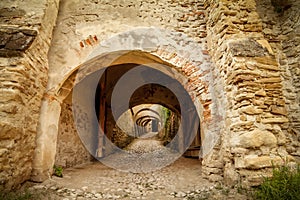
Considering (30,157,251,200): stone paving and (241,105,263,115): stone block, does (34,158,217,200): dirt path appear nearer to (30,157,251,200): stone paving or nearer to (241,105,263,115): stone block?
(30,157,251,200): stone paving

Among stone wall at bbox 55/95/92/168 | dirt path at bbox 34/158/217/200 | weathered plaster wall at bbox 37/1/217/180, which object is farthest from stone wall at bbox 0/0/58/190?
stone wall at bbox 55/95/92/168

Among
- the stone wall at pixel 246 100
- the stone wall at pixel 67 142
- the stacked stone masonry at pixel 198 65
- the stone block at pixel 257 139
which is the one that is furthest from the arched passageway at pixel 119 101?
the stone block at pixel 257 139

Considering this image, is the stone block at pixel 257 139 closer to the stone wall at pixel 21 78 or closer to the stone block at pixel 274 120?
the stone block at pixel 274 120

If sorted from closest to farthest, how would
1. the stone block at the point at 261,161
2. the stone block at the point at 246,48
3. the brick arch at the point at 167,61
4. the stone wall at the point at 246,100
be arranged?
the stone block at the point at 261,161
the stone wall at the point at 246,100
the stone block at the point at 246,48
the brick arch at the point at 167,61

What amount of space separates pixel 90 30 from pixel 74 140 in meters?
2.32

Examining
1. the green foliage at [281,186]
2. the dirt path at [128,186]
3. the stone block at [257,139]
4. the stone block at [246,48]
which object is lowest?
the dirt path at [128,186]

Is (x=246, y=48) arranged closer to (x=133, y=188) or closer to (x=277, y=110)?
(x=277, y=110)

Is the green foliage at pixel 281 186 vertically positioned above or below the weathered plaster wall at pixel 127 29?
below

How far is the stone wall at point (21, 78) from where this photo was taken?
1.97 m

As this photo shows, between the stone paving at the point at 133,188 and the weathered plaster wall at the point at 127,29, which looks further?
the weathered plaster wall at the point at 127,29

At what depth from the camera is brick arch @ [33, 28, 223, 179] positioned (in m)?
2.80

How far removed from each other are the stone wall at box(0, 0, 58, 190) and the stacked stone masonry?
1 cm

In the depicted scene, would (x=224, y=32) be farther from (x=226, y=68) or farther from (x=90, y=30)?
(x=90, y=30)

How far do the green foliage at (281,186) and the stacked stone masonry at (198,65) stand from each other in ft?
0.38
